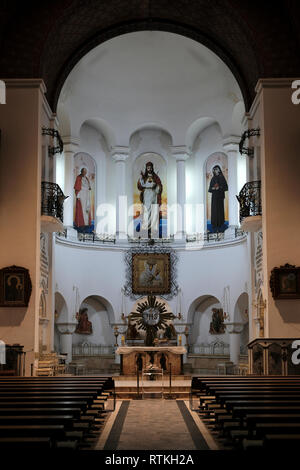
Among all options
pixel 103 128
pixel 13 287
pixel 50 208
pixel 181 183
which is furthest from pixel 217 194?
pixel 13 287

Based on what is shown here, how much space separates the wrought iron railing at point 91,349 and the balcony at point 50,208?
7668 millimetres

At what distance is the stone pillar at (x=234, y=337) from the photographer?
23.6m

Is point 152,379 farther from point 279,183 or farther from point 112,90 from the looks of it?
point 112,90

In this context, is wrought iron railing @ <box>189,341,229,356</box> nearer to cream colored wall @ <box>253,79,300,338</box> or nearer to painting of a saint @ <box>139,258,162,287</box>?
painting of a saint @ <box>139,258,162,287</box>

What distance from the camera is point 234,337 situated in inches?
938

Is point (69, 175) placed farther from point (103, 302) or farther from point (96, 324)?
point (96, 324)

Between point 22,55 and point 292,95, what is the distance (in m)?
7.24

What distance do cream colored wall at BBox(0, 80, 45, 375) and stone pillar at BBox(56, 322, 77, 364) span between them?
760cm

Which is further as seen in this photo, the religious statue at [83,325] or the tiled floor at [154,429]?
the religious statue at [83,325]

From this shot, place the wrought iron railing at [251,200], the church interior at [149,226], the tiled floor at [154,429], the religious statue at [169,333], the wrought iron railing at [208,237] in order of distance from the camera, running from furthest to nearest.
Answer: the religious statue at [169,333], the wrought iron railing at [208,237], the wrought iron railing at [251,200], the church interior at [149,226], the tiled floor at [154,429]

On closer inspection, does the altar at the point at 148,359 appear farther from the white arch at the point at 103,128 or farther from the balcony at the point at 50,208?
the white arch at the point at 103,128

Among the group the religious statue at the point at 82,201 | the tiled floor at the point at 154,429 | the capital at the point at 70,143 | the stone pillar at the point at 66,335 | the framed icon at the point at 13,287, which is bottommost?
the tiled floor at the point at 154,429

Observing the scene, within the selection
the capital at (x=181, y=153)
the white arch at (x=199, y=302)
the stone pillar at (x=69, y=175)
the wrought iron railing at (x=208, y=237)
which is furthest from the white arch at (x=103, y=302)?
the capital at (x=181, y=153)

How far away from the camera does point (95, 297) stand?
25953 mm
